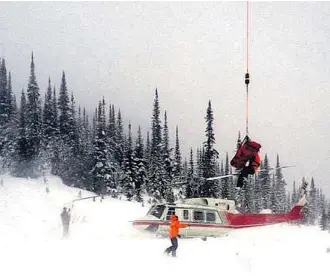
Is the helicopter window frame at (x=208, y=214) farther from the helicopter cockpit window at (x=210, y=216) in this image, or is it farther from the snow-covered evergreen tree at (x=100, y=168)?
the snow-covered evergreen tree at (x=100, y=168)

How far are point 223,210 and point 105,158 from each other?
31979 millimetres

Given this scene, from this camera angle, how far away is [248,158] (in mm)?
12227

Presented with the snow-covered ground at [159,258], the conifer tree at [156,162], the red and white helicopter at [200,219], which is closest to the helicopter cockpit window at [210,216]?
the red and white helicopter at [200,219]

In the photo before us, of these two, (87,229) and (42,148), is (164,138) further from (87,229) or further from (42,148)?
(87,229)

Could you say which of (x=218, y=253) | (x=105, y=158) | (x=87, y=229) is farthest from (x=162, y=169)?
(x=218, y=253)

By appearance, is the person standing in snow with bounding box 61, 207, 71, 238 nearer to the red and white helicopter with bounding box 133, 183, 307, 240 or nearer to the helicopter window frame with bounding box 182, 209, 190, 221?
the red and white helicopter with bounding box 133, 183, 307, 240

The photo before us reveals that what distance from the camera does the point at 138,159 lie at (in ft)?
186

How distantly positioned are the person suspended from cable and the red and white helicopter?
25.1 ft

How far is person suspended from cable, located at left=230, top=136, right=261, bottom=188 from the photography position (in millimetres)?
12148

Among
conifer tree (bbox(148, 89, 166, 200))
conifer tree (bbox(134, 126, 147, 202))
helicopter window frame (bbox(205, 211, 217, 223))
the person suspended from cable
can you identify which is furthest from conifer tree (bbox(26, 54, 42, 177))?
the person suspended from cable

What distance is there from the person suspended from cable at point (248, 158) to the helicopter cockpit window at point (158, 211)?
7.66 m

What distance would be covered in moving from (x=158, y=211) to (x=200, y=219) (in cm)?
216

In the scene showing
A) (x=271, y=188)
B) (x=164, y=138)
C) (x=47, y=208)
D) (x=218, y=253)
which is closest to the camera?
(x=218, y=253)

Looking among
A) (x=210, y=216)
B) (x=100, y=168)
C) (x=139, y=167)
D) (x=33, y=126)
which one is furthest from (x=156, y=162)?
(x=210, y=216)
